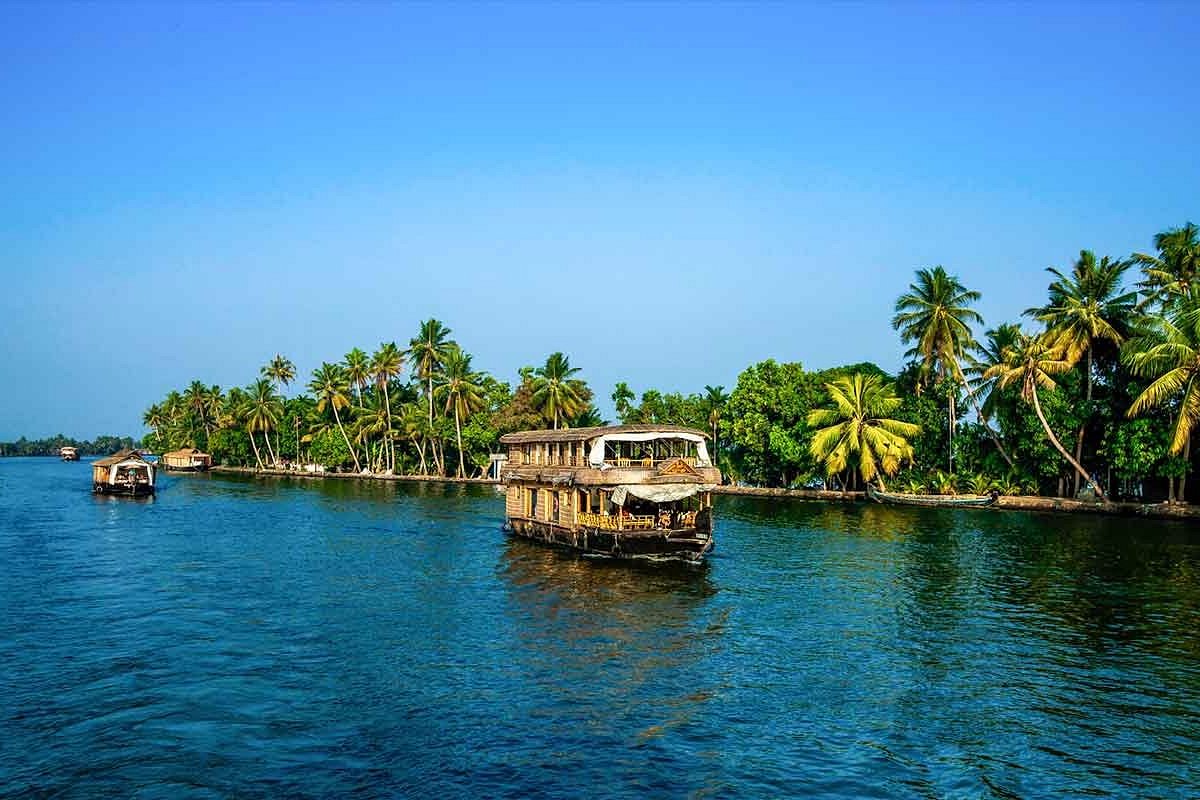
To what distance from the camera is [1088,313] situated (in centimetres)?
5325

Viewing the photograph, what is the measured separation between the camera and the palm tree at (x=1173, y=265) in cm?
5125

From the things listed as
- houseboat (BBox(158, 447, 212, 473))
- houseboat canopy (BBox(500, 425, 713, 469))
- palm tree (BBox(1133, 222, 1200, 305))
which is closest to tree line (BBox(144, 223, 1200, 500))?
palm tree (BBox(1133, 222, 1200, 305))

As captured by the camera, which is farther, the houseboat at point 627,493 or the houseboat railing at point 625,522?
the houseboat railing at point 625,522

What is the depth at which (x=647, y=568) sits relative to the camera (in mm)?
34750

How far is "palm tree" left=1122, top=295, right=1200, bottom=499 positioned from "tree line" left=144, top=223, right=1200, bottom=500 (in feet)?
0.29

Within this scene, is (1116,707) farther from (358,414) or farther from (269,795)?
(358,414)

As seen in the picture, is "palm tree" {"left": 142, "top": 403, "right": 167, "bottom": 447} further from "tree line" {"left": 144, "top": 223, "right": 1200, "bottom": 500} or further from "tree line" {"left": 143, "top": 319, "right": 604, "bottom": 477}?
"tree line" {"left": 144, "top": 223, "right": 1200, "bottom": 500}

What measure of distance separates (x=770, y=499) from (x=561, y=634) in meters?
A: 47.9

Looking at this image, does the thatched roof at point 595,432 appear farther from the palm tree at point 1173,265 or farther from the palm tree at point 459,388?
the palm tree at point 459,388

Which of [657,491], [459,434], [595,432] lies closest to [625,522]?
[657,491]

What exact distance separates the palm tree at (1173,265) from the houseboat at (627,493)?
3285cm

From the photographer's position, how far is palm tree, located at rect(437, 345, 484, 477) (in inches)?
3629

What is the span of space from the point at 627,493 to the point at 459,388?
60.4 metres

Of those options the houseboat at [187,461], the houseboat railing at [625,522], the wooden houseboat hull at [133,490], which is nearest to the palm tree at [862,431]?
the houseboat railing at [625,522]
